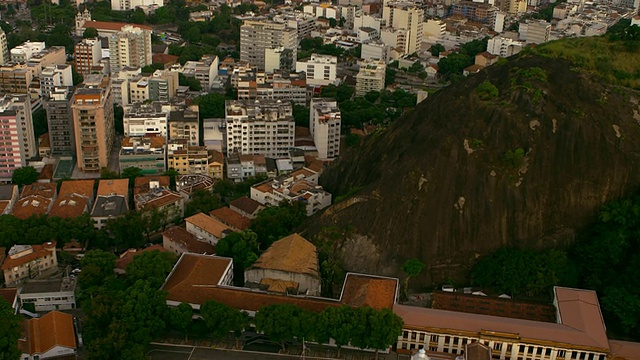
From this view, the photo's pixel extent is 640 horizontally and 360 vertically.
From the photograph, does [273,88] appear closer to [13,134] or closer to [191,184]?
[191,184]

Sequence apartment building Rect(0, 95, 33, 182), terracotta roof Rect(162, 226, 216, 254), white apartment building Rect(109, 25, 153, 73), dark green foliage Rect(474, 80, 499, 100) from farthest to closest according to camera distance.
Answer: white apartment building Rect(109, 25, 153, 73)
apartment building Rect(0, 95, 33, 182)
dark green foliage Rect(474, 80, 499, 100)
terracotta roof Rect(162, 226, 216, 254)

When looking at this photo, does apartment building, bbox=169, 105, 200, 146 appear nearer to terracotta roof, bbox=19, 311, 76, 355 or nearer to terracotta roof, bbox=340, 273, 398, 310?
terracotta roof, bbox=19, 311, 76, 355

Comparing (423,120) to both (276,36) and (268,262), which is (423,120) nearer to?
(268,262)

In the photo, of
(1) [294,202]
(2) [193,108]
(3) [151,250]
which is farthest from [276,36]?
(3) [151,250]

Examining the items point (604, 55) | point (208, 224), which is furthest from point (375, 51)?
point (208, 224)

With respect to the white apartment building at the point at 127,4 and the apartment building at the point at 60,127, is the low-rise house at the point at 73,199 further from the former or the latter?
the white apartment building at the point at 127,4

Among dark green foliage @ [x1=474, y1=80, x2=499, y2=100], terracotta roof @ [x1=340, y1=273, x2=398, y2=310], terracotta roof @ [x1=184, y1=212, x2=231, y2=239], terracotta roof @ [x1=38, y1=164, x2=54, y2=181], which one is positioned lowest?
terracotta roof @ [x1=38, y1=164, x2=54, y2=181]

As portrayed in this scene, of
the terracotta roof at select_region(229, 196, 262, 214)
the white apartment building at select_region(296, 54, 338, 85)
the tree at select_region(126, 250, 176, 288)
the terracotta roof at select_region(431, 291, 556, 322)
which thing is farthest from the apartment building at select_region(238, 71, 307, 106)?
the terracotta roof at select_region(431, 291, 556, 322)

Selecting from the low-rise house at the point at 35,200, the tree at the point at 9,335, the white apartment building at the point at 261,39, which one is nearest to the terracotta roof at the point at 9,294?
the tree at the point at 9,335

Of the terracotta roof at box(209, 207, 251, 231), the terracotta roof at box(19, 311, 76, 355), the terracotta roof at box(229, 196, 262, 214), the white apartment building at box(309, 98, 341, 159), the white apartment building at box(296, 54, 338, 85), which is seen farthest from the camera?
the white apartment building at box(296, 54, 338, 85)
